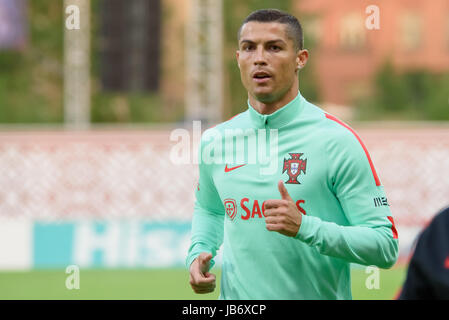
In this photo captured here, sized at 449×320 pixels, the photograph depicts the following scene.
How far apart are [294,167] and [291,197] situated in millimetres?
133

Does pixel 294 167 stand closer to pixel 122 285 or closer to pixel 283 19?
pixel 283 19

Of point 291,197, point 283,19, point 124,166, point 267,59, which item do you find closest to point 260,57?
point 267,59

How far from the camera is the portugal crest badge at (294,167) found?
3.34 m

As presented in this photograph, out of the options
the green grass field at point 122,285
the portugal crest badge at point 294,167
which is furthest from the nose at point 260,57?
the green grass field at point 122,285

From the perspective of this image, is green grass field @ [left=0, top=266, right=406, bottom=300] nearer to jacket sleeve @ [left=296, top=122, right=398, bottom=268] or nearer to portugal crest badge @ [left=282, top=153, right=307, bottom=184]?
portugal crest badge @ [left=282, top=153, right=307, bottom=184]

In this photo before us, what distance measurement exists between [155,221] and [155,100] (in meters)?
19.1

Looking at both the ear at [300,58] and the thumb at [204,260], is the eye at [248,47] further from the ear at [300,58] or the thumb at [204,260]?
the thumb at [204,260]

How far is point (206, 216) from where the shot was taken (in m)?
3.79

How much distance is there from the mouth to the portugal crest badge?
338mm

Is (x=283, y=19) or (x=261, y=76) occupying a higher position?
(x=283, y=19)

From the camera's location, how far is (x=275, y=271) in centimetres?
338

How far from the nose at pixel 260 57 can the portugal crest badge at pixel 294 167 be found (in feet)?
1.35
